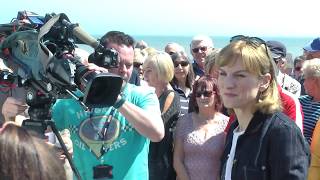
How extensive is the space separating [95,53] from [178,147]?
2.32m

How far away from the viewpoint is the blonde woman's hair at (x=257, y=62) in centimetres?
279

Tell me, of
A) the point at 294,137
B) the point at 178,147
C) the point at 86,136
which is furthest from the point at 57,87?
the point at 178,147

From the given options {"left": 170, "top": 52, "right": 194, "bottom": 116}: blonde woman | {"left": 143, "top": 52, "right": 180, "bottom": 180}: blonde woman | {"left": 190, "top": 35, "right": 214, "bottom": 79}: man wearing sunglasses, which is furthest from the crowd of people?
{"left": 190, "top": 35, "right": 214, "bottom": 79}: man wearing sunglasses

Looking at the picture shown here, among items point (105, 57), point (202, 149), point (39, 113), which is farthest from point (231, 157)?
point (202, 149)

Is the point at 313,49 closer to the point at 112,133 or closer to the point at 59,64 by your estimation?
the point at 112,133

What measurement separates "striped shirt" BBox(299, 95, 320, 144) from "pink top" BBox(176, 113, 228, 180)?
29.1 inches

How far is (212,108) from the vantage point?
15.2 ft

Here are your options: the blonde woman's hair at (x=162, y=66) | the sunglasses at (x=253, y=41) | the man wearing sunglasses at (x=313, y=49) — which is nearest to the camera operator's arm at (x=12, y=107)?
the sunglasses at (x=253, y=41)

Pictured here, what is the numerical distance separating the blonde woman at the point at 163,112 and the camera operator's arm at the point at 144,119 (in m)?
1.60

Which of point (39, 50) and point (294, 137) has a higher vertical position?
point (39, 50)

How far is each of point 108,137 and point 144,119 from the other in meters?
0.28

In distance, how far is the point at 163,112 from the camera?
482 centimetres

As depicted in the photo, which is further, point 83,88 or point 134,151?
point 134,151

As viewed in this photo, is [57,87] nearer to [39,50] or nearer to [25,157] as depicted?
[39,50]
